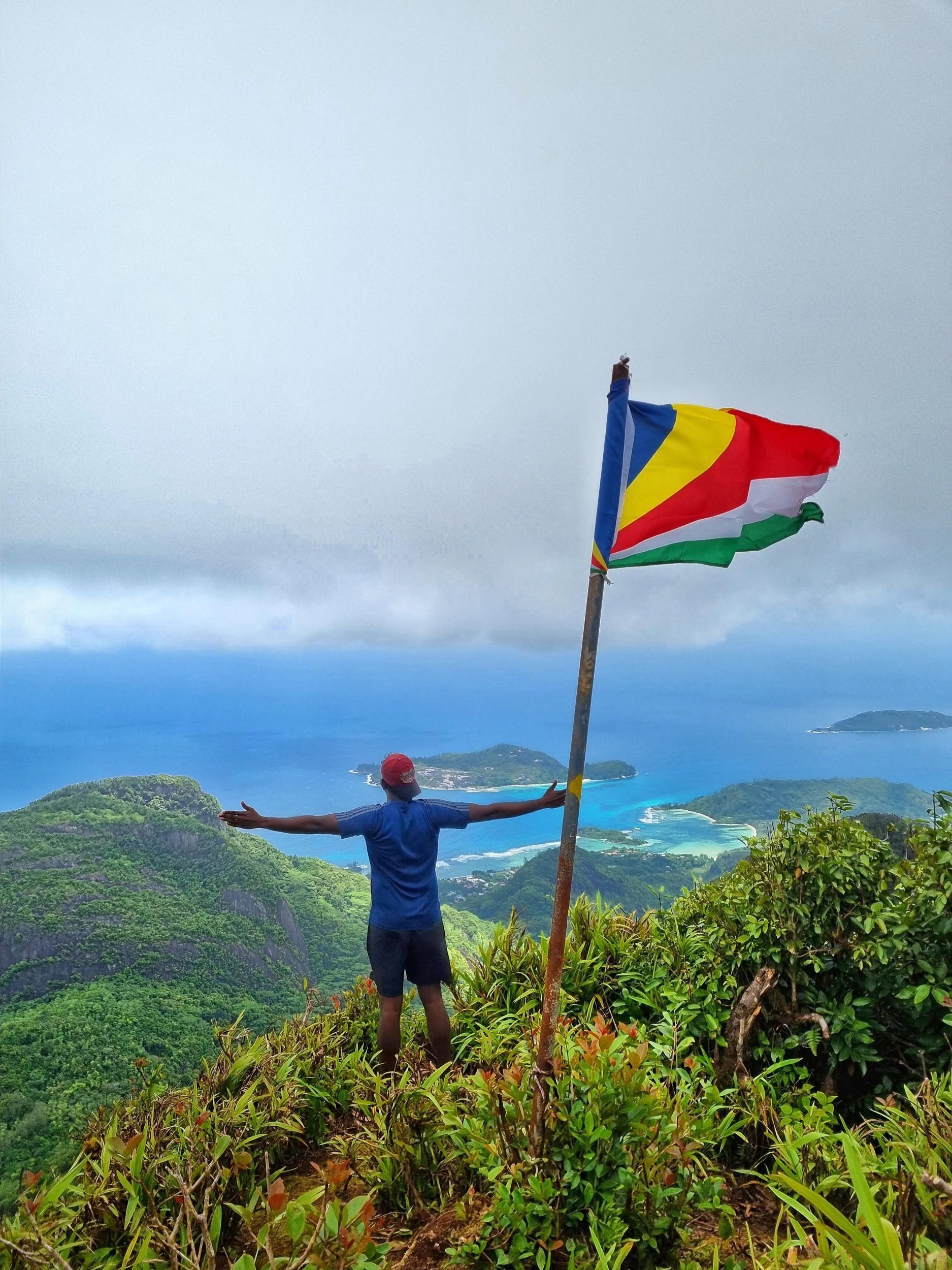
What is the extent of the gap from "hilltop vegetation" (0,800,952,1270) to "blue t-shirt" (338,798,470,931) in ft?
3.13

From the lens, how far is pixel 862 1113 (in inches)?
159

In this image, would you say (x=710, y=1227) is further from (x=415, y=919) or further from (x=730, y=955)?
(x=415, y=919)

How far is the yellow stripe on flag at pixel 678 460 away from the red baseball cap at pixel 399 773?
2173 millimetres

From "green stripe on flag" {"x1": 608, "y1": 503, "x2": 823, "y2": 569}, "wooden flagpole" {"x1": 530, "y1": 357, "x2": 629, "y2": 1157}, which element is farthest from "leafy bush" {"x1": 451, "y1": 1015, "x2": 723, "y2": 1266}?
"green stripe on flag" {"x1": 608, "y1": 503, "x2": 823, "y2": 569}

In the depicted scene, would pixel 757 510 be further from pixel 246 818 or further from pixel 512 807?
pixel 246 818

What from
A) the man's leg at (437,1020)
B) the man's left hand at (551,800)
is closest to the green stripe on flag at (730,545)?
the man's left hand at (551,800)

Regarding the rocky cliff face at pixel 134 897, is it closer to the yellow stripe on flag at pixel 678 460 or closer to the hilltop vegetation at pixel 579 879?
the hilltop vegetation at pixel 579 879

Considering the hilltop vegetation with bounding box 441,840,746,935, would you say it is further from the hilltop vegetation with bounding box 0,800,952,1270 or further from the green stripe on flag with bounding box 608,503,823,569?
the green stripe on flag with bounding box 608,503,823,569

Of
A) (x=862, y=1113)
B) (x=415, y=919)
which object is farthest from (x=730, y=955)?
(x=415, y=919)

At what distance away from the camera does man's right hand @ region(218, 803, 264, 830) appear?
12.9 ft

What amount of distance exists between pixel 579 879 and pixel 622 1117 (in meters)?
36.4

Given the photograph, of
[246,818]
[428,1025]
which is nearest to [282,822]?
[246,818]

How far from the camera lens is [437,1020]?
451 centimetres

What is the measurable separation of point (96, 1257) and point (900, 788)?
8379cm
